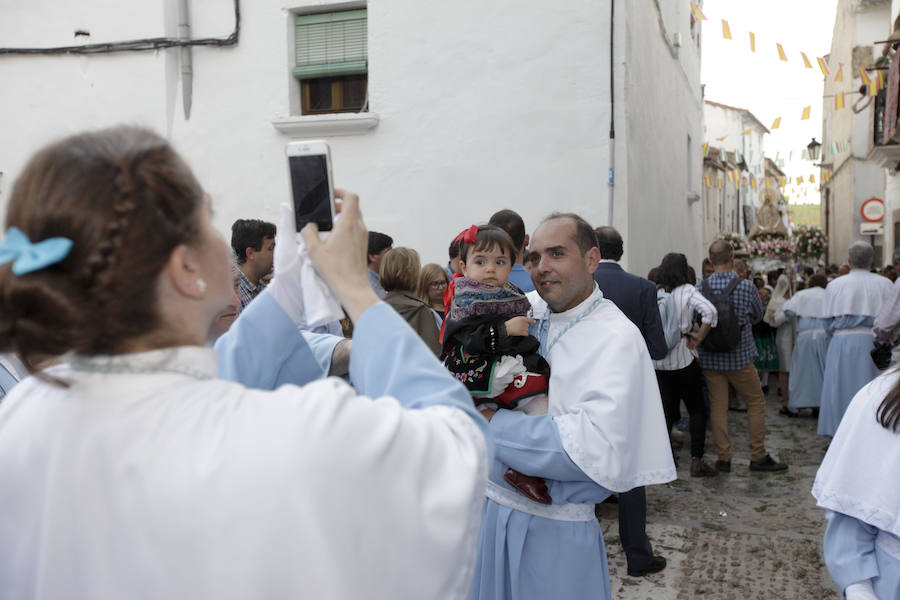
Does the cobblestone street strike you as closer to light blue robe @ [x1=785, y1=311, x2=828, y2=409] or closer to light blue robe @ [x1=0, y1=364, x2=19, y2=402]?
light blue robe @ [x1=785, y1=311, x2=828, y2=409]

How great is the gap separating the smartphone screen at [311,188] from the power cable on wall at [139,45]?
7198 millimetres

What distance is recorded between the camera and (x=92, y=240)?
37.1 inches

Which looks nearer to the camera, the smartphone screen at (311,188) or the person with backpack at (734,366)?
the smartphone screen at (311,188)

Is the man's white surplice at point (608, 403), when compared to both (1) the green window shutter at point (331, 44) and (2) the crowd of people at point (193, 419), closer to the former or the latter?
(2) the crowd of people at point (193, 419)

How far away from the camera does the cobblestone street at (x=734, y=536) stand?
4191 mm

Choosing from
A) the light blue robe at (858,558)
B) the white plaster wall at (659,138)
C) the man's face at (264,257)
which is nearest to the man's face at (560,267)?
the light blue robe at (858,558)

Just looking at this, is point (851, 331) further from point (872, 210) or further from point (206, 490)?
point (872, 210)

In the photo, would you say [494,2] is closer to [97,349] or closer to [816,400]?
[816,400]

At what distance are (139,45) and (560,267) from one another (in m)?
7.12

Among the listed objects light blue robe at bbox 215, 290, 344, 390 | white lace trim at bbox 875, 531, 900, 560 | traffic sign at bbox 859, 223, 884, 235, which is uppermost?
traffic sign at bbox 859, 223, 884, 235

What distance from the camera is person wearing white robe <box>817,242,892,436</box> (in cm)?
692

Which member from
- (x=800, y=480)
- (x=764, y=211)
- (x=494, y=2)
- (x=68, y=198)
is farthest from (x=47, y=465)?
(x=764, y=211)

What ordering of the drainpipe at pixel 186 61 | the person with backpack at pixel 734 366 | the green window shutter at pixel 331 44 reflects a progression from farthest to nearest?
1. the drainpipe at pixel 186 61
2. the green window shutter at pixel 331 44
3. the person with backpack at pixel 734 366

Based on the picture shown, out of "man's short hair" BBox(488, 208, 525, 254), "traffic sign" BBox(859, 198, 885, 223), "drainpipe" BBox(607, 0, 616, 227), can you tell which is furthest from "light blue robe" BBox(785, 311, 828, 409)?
"traffic sign" BBox(859, 198, 885, 223)
